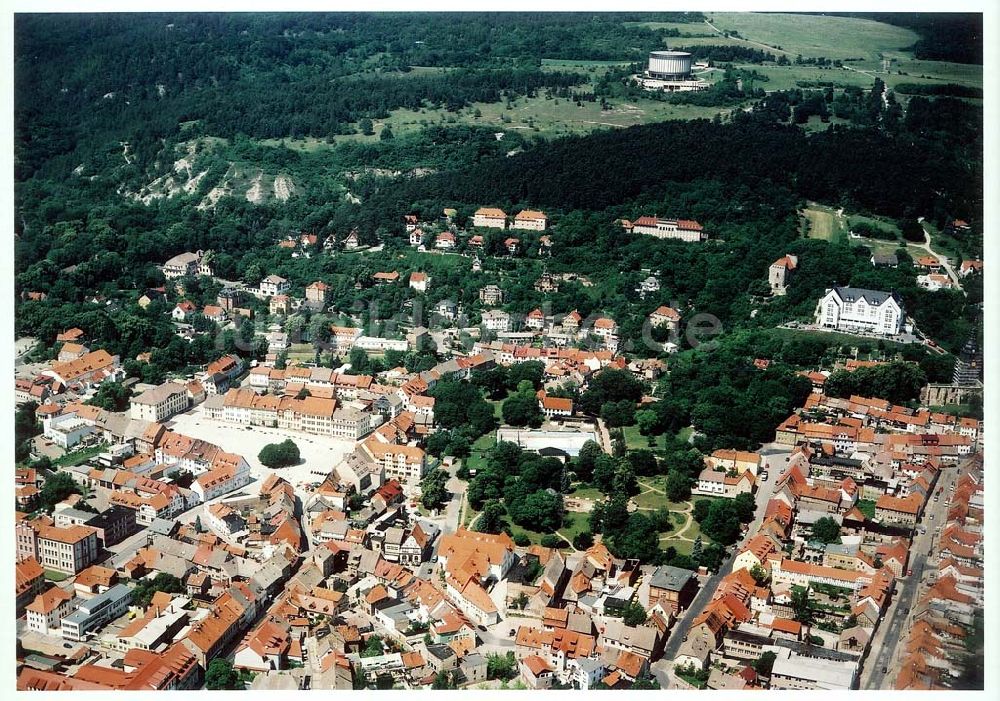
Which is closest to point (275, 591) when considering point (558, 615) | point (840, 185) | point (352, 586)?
point (352, 586)

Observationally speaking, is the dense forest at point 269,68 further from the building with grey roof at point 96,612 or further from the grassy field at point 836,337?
the building with grey roof at point 96,612

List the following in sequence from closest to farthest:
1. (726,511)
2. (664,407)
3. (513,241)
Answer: (726,511) → (664,407) → (513,241)

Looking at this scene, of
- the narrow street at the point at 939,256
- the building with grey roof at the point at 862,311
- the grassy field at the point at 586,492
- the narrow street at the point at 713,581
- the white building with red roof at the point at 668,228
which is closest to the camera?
the narrow street at the point at 713,581

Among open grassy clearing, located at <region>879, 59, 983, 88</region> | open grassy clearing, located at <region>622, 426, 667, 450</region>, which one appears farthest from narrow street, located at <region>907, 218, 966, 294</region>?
open grassy clearing, located at <region>622, 426, 667, 450</region>

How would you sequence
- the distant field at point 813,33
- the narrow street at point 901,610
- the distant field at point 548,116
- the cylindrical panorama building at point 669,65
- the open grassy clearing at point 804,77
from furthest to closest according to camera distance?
the cylindrical panorama building at point 669,65 → the distant field at point 548,116 → the open grassy clearing at point 804,77 → the distant field at point 813,33 → the narrow street at point 901,610

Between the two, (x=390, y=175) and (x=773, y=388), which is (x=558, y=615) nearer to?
(x=773, y=388)

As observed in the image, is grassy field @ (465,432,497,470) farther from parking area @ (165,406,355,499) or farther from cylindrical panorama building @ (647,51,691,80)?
cylindrical panorama building @ (647,51,691,80)

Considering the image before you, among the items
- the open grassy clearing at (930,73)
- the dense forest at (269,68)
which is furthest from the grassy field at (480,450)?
the dense forest at (269,68)
